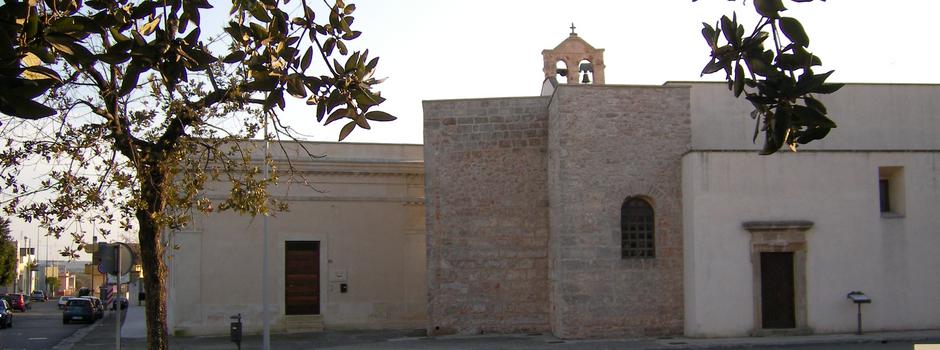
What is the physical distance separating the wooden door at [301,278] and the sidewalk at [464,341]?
1.03m

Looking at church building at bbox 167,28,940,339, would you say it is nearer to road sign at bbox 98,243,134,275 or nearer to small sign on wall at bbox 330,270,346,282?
small sign on wall at bbox 330,270,346,282

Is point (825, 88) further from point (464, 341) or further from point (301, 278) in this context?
point (301, 278)

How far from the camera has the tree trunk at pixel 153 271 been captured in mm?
9977

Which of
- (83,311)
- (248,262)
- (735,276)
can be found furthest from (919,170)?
(83,311)

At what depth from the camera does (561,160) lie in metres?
20.6

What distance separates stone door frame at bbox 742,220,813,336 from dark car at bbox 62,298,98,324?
2980 centimetres

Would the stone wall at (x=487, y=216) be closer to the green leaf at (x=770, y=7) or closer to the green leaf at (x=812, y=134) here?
the green leaf at (x=812, y=134)

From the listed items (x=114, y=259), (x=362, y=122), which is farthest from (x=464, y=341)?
(x=362, y=122)

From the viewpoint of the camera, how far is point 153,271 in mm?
10070

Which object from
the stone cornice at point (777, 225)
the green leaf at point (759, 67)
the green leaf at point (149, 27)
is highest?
the green leaf at point (149, 27)

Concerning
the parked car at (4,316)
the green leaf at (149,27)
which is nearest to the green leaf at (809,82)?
the green leaf at (149,27)

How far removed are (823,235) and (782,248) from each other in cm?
94

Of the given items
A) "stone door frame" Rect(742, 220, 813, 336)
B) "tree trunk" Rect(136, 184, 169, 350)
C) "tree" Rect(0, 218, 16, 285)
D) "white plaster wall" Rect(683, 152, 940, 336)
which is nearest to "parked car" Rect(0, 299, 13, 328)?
"tree" Rect(0, 218, 16, 285)

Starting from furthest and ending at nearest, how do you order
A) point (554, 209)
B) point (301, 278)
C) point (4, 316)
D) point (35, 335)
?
point (4, 316)
point (35, 335)
point (301, 278)
point (554, 209)
